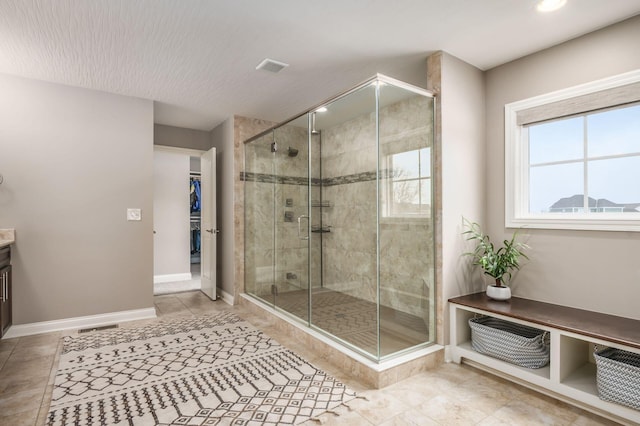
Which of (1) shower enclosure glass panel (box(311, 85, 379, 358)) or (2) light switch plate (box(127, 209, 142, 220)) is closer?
(1) shower enclosure glass panel (box(311, 85, 379, 358))

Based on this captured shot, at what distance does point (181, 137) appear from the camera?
4973 mm

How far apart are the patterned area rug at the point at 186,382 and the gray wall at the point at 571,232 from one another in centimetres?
177

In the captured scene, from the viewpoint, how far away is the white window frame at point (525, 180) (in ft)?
7.70

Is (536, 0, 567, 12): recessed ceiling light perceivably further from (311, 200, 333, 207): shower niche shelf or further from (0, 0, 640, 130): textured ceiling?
(311, 200, 333, 207): shower niche shelf

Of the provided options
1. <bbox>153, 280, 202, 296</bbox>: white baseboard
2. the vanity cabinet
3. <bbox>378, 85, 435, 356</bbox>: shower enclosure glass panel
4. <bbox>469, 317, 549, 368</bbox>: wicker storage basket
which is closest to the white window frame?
<bbox>378, 85, 435, 356</bbox>: shower enclosure glass panel

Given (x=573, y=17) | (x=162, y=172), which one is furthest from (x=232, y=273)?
(x=573, y=17)

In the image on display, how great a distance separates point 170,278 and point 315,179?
404 cm

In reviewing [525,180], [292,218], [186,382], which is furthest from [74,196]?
[525,180]

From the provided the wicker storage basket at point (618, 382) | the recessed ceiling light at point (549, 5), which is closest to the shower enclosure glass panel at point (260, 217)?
the recessed ceiling light at point (549, 5)

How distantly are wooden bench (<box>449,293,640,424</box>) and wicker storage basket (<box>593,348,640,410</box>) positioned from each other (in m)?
0.04

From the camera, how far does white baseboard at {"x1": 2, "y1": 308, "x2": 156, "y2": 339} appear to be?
3.18 m

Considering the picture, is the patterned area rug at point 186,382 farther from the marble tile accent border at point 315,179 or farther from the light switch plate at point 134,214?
the marble tile accent border at point 315,179

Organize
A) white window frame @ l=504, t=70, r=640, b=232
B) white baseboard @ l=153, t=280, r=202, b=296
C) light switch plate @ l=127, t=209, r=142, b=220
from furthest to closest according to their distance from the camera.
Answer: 1. white baseboard @ l=153, t=280, r=202, b=296
2. light switch plate @ l=127, t=209, r=142, b=220
3. white window frame @ l=504, t=70, r=640, b=232

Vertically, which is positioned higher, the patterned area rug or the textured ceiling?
the textured ceiling
